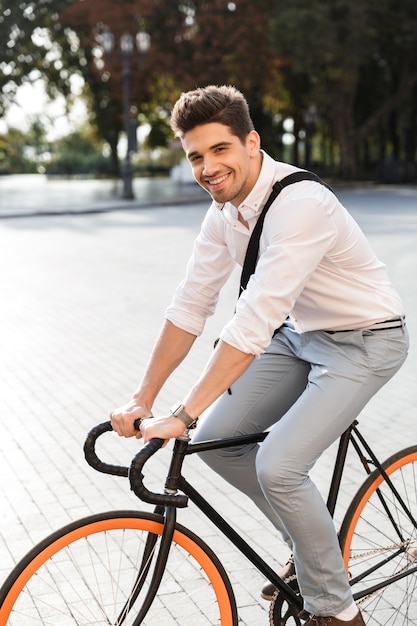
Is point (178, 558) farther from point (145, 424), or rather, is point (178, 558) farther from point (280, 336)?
point (280, 336)

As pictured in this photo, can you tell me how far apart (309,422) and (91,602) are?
126cm

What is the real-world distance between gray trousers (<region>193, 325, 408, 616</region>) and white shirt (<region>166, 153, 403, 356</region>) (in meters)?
0.09

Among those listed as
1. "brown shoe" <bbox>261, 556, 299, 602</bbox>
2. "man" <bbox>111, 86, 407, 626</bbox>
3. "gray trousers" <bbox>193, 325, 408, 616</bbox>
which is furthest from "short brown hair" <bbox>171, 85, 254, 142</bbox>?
"brown shoe" <bbox>261, 556, 299, 602</bbox>

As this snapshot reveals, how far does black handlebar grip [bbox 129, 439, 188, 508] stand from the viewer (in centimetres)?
230

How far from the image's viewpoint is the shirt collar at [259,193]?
263 cm

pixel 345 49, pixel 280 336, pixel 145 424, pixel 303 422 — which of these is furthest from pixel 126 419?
pixel 345 49

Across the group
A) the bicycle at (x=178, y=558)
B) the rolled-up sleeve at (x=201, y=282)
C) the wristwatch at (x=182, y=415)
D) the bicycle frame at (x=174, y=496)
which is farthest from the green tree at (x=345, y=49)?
the wristwatch at (x=182, y=415)

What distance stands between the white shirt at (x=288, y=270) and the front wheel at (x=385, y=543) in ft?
1.87

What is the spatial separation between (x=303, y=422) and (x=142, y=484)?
558 millimetres

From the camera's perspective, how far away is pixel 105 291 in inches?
445

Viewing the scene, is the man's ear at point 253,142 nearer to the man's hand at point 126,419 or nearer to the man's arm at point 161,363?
the man's arm at point 161,363

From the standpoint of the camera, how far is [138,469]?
230 cm

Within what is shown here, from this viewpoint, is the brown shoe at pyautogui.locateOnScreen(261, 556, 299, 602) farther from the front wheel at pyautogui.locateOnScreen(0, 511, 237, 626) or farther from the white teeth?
the white teeth

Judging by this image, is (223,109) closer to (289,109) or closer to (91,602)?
(91,602)
